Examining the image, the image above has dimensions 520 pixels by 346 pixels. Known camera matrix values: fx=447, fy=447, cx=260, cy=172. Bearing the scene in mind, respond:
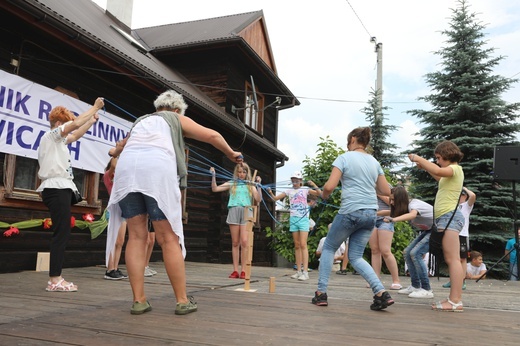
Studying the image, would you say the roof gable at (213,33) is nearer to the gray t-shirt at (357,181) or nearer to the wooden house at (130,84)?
the wooden house at (130,84)

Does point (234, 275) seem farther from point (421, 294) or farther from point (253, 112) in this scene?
point (253, 112)

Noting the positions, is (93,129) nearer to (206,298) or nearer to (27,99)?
(27,99)

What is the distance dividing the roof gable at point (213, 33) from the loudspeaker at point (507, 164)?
639 cm

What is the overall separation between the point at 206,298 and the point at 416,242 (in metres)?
2.44

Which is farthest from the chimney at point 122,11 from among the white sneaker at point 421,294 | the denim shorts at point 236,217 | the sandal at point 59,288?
Result: the white sneaker at point 421,294

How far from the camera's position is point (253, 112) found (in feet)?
45.2

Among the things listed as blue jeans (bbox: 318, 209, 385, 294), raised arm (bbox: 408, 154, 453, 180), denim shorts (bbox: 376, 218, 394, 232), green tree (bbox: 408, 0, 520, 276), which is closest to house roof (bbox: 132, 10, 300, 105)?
green tree (bbox: 408, 0, 520, 276)

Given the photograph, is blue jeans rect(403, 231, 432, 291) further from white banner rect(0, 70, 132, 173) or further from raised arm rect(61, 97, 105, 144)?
white banner rect(0, 70, 132, 173)

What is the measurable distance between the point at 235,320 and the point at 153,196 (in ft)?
3.03

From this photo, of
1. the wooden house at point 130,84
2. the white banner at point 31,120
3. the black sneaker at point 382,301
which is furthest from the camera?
the wooden house at point 130,84

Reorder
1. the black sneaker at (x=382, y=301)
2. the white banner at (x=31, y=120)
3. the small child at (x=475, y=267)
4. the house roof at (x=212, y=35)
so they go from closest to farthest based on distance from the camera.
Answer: the black sneaker at (x=382, y=301) → the white banner at (x=31, y=120) → the small child at (x=475, y=267) → the house roof at (x=212, y=35)

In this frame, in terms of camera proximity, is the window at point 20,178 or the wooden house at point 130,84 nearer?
the window at point 20,178

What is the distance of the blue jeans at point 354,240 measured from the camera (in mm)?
3660

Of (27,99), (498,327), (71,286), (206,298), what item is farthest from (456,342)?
(27,99)
